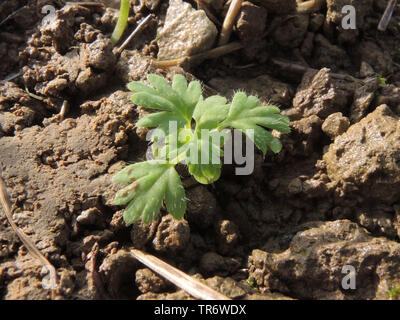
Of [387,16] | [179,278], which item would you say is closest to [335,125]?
[387,16]

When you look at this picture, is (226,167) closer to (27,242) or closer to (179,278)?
(179,278)

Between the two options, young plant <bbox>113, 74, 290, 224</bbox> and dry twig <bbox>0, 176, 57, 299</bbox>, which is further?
young plant <bbox>113, 74, 290, 224</bbox>

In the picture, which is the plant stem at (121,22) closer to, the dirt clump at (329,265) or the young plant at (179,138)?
the young plant at (179,138)

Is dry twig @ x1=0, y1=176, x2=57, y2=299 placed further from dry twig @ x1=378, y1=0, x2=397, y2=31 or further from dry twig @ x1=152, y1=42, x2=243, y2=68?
dry twig @ x1=378, y1=0, x2=397, y2=31

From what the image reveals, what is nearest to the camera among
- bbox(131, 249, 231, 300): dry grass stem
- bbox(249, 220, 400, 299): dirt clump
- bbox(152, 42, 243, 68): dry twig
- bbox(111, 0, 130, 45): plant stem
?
bbox(131, 249, 231, 300): dry grass stem

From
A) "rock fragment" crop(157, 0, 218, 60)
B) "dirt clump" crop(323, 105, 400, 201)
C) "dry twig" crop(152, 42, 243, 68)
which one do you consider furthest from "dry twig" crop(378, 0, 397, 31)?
"rock fragment" crop(157, 0, 218, 60)
